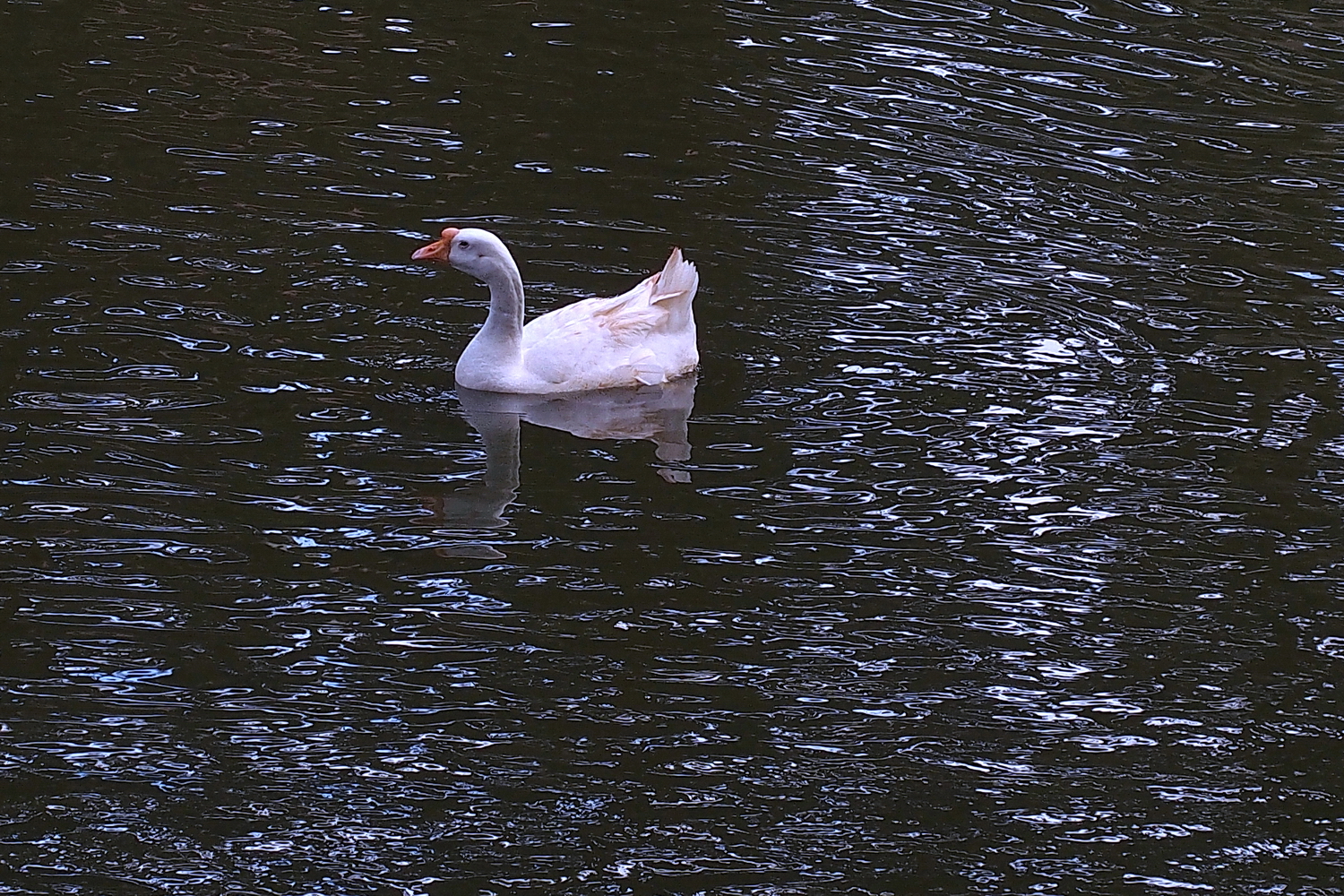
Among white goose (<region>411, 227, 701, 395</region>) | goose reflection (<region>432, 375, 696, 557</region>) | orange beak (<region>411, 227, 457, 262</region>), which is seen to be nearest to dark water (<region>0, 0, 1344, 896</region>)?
goose reflection (<region>432, 375, 696, 557</region>)

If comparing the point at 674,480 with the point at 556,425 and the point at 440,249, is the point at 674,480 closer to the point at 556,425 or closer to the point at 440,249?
the point at 556,425

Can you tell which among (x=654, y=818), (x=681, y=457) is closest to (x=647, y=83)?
(x=681, y=457)

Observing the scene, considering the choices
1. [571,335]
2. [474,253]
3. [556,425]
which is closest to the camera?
[556,425]

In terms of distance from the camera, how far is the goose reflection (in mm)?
9461

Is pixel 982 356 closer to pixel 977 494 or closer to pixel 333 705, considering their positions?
pixel 977 494

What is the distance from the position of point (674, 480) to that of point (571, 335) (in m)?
1.68

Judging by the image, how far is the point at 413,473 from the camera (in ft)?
31.9

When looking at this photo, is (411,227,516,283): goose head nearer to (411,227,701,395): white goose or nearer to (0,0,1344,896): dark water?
Answer: (411,227,701,395): white goose

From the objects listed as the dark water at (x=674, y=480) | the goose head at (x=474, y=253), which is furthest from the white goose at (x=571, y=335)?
the dark water at (x=674, y=480)

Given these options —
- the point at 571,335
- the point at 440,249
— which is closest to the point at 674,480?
the point at 571,335

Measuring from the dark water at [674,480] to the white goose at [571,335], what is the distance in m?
0.24

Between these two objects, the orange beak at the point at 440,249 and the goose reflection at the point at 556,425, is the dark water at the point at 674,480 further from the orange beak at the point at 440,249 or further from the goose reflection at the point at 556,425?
the orange beak at the point at 440,249

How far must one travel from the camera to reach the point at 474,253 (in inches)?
431

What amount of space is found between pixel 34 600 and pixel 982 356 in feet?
18.0
